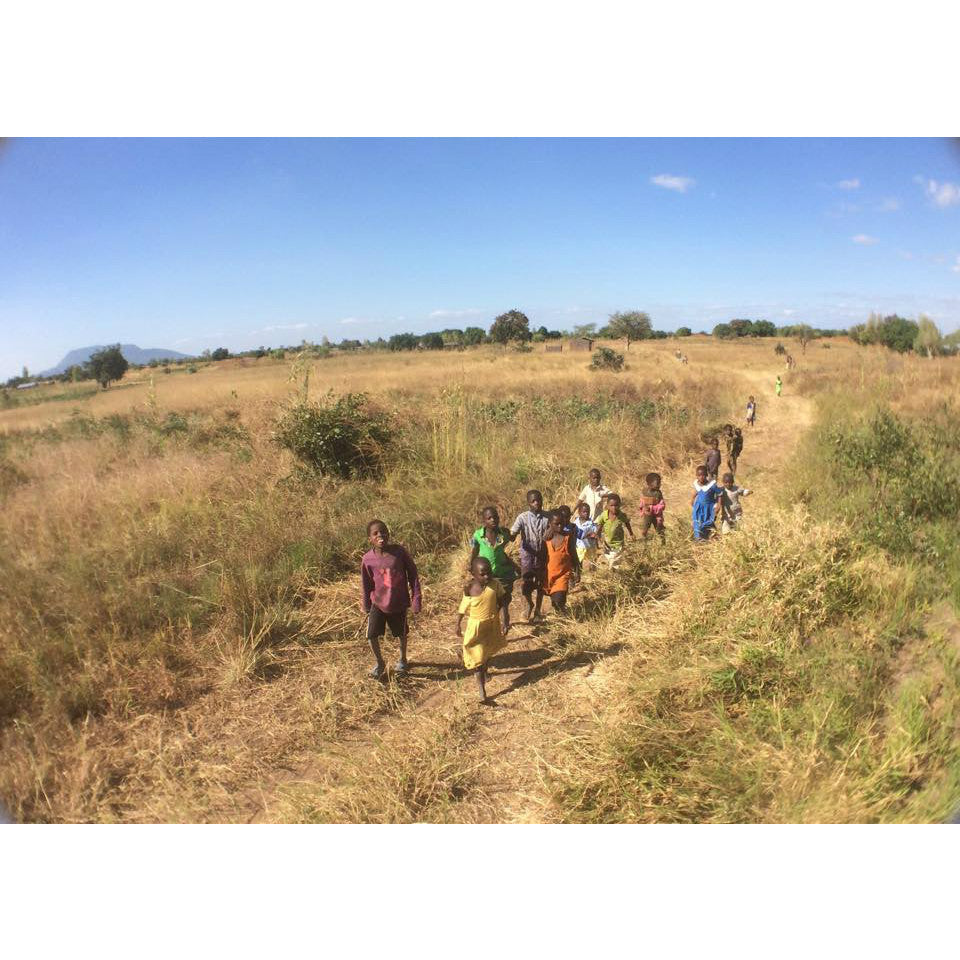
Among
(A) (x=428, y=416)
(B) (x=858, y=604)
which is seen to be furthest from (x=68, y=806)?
(A) (x=428, y=416)

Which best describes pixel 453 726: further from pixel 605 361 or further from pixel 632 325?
pixel 632 325

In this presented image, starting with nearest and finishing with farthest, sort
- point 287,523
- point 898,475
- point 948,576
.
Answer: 1. point 948,576
2. point 898,475
3. point 287,523

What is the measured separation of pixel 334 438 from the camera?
7434 millimetres

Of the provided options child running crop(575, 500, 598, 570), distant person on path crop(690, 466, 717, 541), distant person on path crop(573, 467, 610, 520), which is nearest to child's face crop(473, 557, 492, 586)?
child running crop(575, 500, 598, 570)

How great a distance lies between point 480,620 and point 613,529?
202 centimetres

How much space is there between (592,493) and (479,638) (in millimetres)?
2441

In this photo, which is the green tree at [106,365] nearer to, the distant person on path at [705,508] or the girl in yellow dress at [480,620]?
the girl in yellow dress at [480,620]

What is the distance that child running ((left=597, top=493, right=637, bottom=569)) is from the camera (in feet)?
17.1

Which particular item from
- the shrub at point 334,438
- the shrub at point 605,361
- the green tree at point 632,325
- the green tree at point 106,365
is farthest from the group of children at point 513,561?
the green tree at point 632,325

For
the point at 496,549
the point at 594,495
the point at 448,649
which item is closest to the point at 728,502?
the point at 594,495

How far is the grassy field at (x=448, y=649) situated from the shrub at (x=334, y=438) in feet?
1.02

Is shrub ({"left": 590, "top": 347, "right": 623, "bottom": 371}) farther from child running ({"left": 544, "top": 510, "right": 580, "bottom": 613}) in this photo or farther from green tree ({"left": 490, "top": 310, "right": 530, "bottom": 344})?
child running ({"left": 544, "top": 510, "right": 580, "bottom": 613})

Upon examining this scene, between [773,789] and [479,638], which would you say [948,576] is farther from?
[479,638]
